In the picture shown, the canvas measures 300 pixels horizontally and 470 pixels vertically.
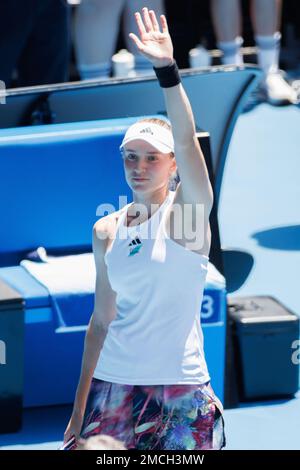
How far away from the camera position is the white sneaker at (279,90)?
31.7ft

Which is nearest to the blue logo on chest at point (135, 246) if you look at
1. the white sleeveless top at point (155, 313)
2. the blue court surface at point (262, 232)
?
the white sleeveless top at point (155, 313)

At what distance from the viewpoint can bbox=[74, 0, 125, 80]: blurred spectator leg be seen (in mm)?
8562

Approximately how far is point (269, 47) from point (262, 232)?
3.16 metres

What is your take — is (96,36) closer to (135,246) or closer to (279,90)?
(279,90)

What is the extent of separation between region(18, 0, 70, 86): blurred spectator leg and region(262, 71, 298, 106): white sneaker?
9.03 ft

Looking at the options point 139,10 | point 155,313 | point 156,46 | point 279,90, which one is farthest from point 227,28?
point 155,313

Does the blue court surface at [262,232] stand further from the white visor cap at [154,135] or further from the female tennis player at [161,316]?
the white visor cap at [154,135]

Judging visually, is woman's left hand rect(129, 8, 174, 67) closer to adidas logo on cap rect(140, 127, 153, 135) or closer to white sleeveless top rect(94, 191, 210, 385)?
adidas logo on cap rect(140, 127, 153, 135)

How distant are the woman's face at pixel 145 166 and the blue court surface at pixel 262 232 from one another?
143 cm

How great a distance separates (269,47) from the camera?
9.85m

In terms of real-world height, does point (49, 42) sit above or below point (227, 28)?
above

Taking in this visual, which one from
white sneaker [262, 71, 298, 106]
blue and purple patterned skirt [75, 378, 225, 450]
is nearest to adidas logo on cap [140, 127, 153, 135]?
blue and purple patterned skirt [75, 378, 225, 450]

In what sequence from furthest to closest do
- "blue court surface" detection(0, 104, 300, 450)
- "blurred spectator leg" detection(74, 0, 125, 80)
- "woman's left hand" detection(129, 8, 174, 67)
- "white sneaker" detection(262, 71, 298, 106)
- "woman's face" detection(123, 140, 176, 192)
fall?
"white sneaker" detection(262, 71, 298, 106), "blurred spectator leg" detection(74, 0, 125, 80), "blue court surface" detection(0, 104, 300, 450), "woman's face" detection(123, 140, 176, 192), "woman's left hand" detection(129, 8, 174, 67)
